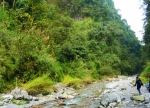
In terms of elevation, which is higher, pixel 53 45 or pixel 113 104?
pixel 53 45

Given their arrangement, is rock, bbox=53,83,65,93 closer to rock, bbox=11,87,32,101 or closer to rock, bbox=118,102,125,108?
rock, bbox=11,87,32,101

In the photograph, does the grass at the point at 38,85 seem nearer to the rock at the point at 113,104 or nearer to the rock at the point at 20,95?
the rock at the point at 20,95

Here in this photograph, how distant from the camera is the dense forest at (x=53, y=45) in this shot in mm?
15711

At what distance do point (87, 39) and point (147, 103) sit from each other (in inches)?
960

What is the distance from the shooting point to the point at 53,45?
23.2 metres

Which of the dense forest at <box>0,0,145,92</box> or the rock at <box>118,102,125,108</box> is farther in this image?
the dense forest at <box>0,0,145,92</box>

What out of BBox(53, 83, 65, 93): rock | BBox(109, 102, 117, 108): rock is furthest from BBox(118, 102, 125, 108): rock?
BBox(53, 83, 65, 93): rock

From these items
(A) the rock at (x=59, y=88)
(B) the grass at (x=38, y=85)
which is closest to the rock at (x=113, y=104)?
(B) the grass at (x=38, y=85)

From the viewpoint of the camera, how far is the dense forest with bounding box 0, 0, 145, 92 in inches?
619

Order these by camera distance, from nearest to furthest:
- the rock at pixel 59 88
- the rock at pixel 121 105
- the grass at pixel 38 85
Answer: the rock at pixel 121 105
the grass at pixel 38 85
the rock at pixel 59 88

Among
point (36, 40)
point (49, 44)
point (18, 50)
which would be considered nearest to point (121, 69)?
point (49, 44)

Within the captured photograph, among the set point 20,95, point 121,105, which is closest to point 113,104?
point 121,105

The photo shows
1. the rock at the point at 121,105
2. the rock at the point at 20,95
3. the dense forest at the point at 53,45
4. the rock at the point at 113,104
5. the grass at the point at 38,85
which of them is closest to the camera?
the rock at the point at 121,105

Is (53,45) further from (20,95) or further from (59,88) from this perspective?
(20,95)
